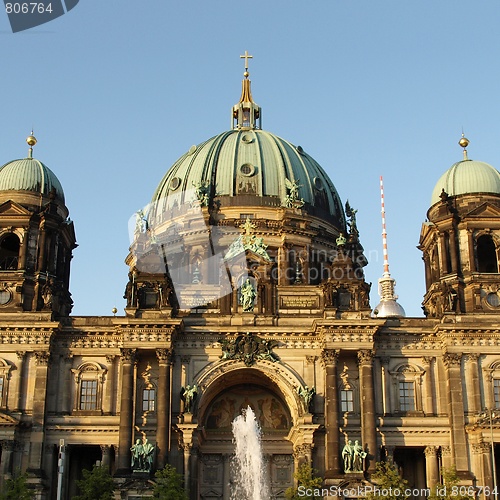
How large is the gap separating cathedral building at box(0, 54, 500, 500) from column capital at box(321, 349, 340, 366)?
0.06 metres

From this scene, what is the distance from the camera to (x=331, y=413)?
179 ft

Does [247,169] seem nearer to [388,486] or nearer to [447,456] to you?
[447,456]

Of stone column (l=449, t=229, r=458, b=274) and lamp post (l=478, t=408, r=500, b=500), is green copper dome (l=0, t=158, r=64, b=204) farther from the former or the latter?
lamp post (l=478, t=408, r=500, b=500)

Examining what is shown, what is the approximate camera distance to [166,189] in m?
75.2

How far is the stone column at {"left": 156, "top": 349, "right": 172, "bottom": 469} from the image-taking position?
5347cm

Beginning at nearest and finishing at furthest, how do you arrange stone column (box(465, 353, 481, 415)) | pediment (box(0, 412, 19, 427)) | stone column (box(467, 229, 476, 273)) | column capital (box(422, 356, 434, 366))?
pediment (box(0, 412, 19, 427))
stone column (box(465, 353, 481, 415))
column capital (box(422, 356, 434, 366))
stone column (box(467, 229, 476, 273))

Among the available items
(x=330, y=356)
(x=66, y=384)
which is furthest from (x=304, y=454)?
(x=66, y=384)

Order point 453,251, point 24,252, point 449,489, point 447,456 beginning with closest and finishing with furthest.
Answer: point 449,489
point 447,456
point 24,252
point 453,251

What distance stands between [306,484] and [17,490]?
15149mm

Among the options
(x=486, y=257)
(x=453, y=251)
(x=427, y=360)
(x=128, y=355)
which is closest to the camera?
(x=128, y=355)

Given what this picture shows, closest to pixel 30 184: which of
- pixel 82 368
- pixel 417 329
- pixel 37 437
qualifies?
pixel 82 368

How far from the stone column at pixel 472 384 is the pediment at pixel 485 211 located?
924cm

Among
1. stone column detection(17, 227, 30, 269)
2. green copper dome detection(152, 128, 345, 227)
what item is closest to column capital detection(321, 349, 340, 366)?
green copper dome detection(152, 128, 345, 227)

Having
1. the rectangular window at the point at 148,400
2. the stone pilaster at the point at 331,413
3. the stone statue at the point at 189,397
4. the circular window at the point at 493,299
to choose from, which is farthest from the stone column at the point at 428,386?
the rectangular window at the point at 148,400
